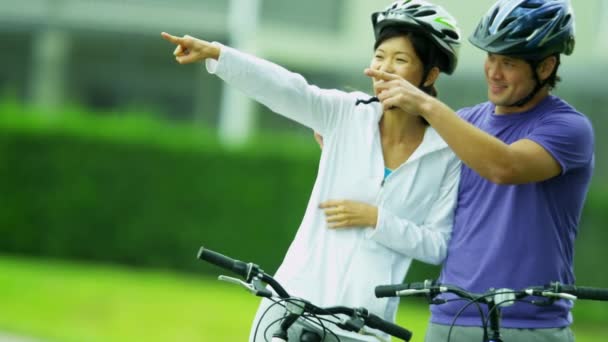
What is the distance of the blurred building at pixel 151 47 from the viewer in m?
22.1

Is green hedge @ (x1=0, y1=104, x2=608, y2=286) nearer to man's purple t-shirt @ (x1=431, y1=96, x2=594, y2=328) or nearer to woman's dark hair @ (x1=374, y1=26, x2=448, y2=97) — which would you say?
woman's dark hair @ (x1=374, y1=26, x2=448, y2=97)

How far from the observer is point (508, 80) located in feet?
14.6

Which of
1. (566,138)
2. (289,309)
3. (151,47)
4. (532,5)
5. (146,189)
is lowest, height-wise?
(146,189)

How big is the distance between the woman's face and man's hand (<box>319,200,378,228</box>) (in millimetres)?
528

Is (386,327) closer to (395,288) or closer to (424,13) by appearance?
(395,288)

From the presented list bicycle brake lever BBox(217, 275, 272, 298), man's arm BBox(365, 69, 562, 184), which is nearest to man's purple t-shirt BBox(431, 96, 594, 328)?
man's arm BBox(365, 69, 562, 184)

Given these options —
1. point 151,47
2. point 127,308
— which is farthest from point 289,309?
point 151,47

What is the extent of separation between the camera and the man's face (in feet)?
14.6

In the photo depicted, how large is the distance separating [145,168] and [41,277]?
2175 millimetres

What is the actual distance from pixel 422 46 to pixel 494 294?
1083 mm

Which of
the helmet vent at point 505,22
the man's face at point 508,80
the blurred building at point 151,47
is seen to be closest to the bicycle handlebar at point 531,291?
the man's face at point 508,80

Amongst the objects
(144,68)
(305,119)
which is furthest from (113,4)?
(305,119)

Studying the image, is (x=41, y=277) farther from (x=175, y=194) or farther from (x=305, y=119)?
(x=305, y=119)

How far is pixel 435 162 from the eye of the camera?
462 cm
